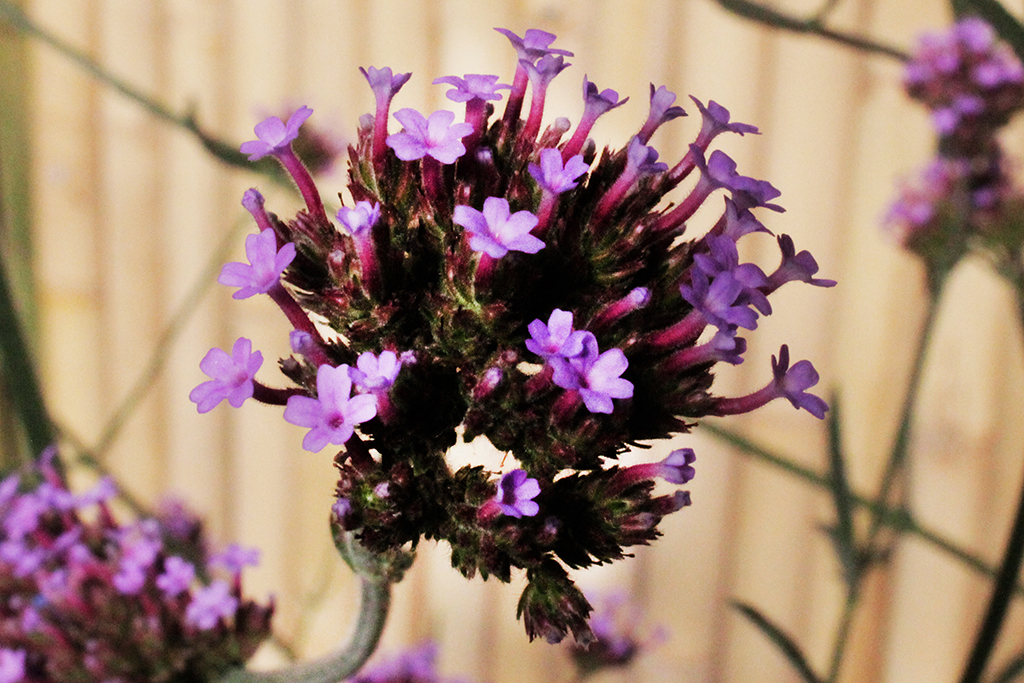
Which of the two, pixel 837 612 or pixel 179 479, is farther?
pixel 179 479

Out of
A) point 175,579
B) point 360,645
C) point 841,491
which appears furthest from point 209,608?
point 841,491

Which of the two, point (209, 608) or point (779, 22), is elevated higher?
point (779, 22)

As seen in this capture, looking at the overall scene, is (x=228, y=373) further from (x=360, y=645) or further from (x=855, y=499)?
(x=855, y=499)

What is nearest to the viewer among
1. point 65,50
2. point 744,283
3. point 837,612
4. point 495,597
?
point 744,283

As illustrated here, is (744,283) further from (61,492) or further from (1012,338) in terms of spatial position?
(1012,338)

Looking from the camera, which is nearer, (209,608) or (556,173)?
(556,173)

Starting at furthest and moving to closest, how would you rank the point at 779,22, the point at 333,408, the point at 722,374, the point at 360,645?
the point at 722,374, the point at 779,22, the point at 360,645, the point at 333,408

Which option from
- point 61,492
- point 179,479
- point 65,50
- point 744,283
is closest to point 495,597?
point 179,479
